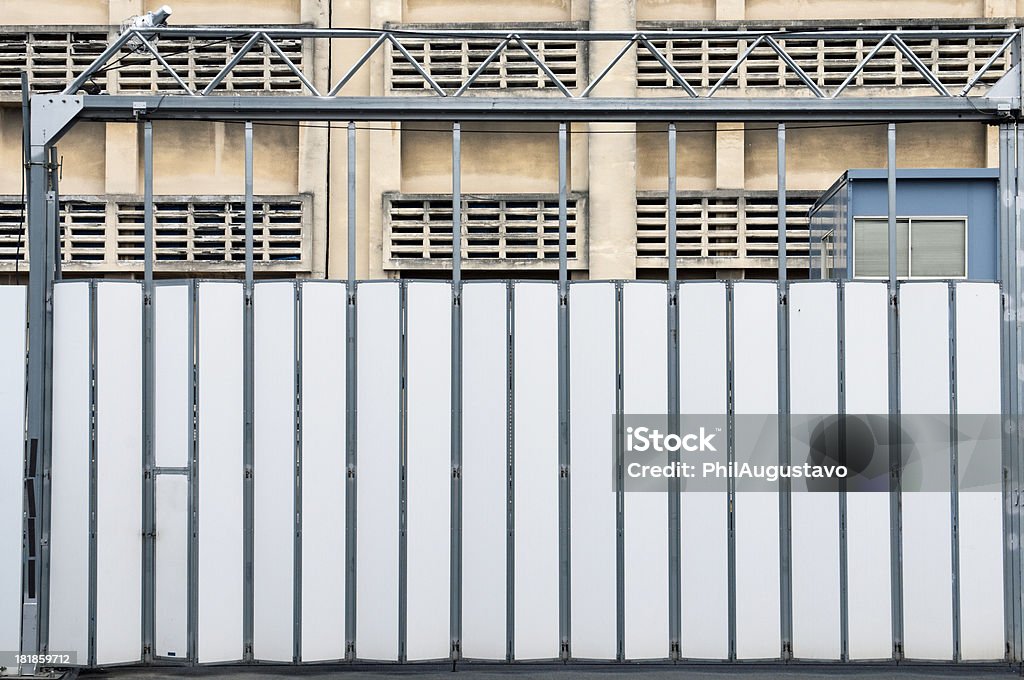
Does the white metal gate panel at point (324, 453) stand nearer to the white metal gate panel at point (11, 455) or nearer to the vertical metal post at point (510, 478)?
the vertical metal post at point (510, 478)

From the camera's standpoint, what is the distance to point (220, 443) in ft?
26.5

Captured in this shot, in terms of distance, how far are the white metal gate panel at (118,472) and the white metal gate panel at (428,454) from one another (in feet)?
6.93

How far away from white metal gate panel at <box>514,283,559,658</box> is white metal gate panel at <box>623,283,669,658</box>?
63 centimetres

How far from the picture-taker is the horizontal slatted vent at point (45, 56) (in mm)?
16375

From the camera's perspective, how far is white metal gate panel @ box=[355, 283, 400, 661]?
8055 mm

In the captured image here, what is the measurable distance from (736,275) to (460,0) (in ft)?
22.3

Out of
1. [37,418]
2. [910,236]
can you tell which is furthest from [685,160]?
[37,418]

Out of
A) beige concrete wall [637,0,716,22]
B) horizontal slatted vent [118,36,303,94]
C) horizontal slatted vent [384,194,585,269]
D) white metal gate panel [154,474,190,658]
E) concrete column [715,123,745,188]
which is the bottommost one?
white metal gate panel [154,474,190,658]

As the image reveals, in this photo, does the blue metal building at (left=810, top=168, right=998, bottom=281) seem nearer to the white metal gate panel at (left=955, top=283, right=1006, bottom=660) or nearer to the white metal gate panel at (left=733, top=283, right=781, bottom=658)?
the white metal gate panel at (left=955, top=283, right=1006, bottom=660)

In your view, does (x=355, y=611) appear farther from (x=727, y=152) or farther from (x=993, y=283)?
(x=727, y=152)

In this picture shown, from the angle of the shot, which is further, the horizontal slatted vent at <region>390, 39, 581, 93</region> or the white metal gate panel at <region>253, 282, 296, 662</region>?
the horizontal slatted vent at <region>390, 39, 581, 93</region>

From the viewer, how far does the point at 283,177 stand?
16.3 meters

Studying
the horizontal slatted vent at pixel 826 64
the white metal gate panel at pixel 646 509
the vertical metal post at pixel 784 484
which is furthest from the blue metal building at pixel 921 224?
the horizontal slatted vent at pixel 826 64

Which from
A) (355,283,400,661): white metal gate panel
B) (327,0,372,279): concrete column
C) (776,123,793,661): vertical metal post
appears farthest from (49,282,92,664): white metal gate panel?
(327,0,372,279): concrete column
